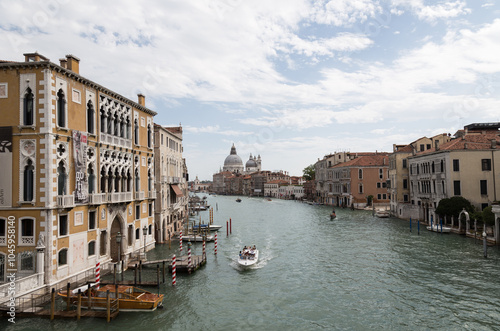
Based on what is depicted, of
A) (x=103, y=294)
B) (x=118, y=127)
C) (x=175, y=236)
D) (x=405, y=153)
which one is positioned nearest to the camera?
(x=103, y=294)

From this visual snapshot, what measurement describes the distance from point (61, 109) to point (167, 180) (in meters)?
16.3

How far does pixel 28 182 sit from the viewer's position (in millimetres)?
16141

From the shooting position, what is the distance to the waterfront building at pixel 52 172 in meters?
15.9

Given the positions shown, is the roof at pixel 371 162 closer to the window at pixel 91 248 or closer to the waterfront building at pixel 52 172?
the waterfront building at pixel 52 172

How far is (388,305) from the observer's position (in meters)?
16.3


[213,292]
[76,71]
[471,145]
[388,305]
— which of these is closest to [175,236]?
[213,292]

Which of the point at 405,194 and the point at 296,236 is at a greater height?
the point at 405,194

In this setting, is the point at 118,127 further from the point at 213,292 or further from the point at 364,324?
the point at 364,324

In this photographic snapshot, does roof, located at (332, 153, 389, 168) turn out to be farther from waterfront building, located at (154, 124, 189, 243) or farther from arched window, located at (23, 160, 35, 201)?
arched window, located at (23, 160, 35, 201)

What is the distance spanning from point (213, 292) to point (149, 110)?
1500 centimetres

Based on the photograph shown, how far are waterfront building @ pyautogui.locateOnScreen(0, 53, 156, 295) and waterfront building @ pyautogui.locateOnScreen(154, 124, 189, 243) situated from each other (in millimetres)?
10000

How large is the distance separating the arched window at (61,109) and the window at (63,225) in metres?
4.30

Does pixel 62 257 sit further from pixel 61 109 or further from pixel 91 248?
pixel 61 109

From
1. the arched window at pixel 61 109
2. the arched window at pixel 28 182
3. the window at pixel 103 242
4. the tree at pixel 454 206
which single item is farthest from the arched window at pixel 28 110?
the tree at pixel 454 206
